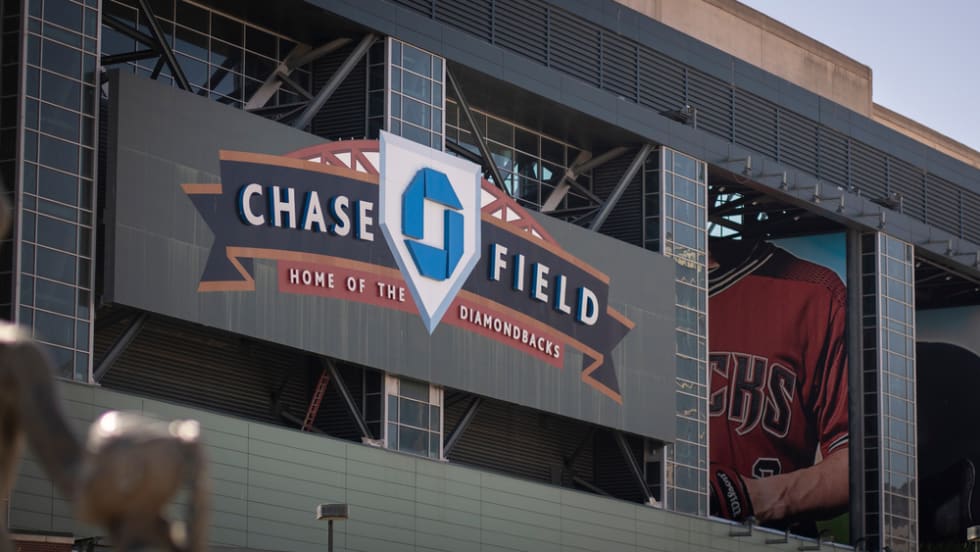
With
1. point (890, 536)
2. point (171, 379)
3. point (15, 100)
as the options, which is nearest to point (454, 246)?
point (171, 379)

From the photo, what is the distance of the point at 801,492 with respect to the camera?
65688 millimetres

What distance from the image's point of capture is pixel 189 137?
142 ft

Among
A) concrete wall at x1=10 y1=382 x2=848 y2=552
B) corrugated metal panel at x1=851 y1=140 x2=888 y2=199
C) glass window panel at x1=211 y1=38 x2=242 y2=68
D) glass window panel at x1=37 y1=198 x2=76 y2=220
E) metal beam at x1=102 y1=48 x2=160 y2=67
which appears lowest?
concrete wall at x1=10 y1=382 x2=848 y2=552

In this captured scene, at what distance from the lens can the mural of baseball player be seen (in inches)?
2589

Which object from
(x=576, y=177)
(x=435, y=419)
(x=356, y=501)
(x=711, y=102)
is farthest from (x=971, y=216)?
(x=356, y=501)

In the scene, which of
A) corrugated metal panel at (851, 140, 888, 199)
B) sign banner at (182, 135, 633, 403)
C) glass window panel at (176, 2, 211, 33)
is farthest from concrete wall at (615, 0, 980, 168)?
glass window panel at (176, 2, 211, 33)

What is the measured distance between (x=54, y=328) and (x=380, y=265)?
34.3ft

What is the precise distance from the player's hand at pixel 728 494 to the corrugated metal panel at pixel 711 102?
38.6ft

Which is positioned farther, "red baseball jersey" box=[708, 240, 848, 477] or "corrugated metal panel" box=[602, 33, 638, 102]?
"red baseball jersey" box=[708, 240, 848, 477]

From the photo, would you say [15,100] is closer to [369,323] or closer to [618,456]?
[369,323]

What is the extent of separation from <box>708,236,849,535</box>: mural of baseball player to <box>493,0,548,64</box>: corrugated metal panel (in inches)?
613

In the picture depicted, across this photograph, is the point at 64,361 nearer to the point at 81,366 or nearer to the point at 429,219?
the point at 81,366

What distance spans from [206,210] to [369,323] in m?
5.78

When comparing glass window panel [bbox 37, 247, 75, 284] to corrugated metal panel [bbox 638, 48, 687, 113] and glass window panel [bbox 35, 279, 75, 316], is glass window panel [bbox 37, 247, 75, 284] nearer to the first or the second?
glass window panel [bbox 35, 279, 75, 316]
